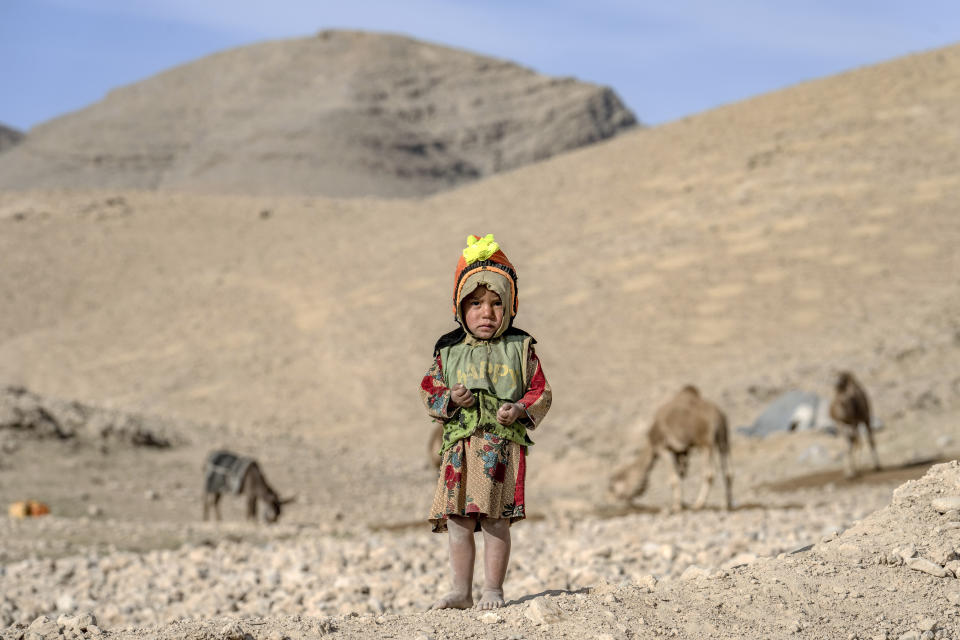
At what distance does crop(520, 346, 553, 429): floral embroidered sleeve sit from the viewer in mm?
4902

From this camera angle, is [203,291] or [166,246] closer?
[203,291]

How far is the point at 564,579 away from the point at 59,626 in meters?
3.69

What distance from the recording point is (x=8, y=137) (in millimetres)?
139375

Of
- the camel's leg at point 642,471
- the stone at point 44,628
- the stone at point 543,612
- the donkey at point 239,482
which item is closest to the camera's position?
the stone at point 543,612

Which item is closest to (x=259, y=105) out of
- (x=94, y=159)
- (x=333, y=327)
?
(x=94, y=159)

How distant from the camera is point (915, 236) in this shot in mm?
30797

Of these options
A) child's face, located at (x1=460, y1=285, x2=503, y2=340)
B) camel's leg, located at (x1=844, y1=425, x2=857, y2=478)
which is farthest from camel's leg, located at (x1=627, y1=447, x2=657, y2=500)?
child's face, located at (x1=460, y1=285, x2=503, y2=340)

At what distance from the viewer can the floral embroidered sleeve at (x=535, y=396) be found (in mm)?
4902

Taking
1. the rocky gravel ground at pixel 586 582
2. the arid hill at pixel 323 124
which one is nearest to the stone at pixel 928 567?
the rocky gravel ground at pixel 586 582

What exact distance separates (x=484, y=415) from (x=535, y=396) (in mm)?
237

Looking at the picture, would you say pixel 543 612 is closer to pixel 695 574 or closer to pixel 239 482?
pixel 695 574

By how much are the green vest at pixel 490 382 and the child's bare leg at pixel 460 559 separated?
0.35 metres

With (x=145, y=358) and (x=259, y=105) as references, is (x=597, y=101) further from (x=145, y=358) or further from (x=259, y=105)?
(x=145, y=358)

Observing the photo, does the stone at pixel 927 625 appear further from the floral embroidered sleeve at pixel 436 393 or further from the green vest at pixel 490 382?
the floral embroidered sleeve at pixel 436 393
